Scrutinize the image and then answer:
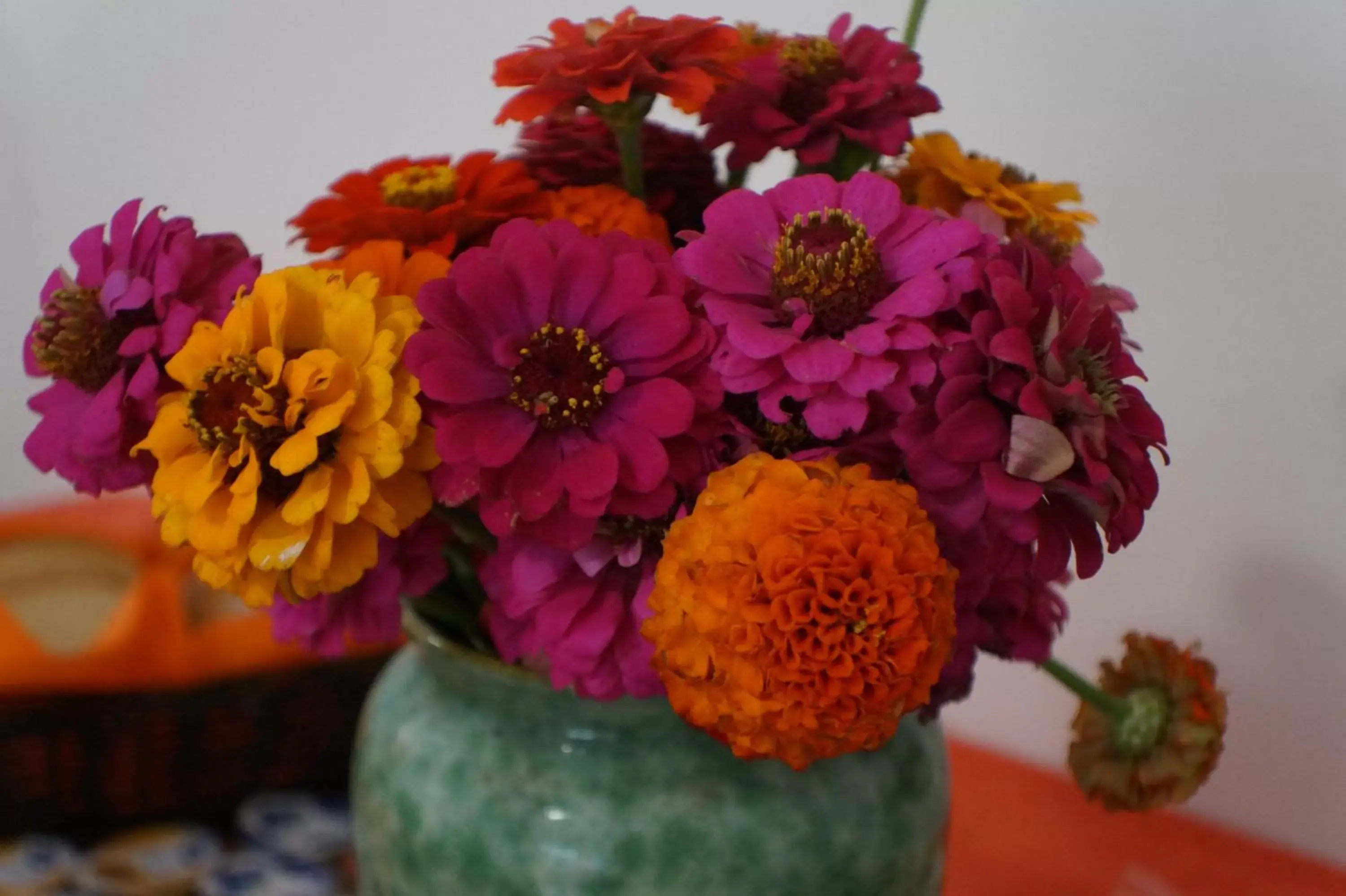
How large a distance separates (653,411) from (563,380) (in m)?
0.03

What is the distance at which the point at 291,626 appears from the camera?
→ 0.46 m

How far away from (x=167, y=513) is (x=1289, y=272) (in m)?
0.63

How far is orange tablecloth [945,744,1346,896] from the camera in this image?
2.24 feet

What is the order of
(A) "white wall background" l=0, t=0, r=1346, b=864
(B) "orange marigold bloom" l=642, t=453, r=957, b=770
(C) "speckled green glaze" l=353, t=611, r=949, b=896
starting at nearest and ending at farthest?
(B) "orange marigold bloom" l=642, t=453, r=957, b=770 → (C) "speckled green glaze" l=353, t=611, r=949, b=896 → (A) "white wall background" l=0, t=0, r=1346, b=864

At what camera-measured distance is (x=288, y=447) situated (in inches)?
12.7

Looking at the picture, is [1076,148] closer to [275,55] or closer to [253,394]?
[253,394]

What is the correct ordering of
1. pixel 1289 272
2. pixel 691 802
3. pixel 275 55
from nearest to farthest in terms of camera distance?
1. pixel 691 802
2. pixel 1289 272
3. pixel 275 55

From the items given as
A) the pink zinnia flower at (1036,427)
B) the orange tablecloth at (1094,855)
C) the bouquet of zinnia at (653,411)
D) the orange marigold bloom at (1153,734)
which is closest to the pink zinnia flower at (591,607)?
the bouquet of zinnia at (653,411)

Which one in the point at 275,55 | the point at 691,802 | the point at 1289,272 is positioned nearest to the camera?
the point at 691,802

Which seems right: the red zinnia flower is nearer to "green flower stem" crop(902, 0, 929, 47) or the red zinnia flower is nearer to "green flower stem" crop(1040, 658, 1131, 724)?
"green flower stem" crop(902, 0, 929, 47)

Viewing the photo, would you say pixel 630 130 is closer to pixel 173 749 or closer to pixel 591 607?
pixel 591 607

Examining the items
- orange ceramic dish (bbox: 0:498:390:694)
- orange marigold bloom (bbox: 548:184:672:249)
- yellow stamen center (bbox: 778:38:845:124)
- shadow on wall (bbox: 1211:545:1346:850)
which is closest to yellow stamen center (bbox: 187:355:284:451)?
orange marigold bloom (bbox: 548:184:672:249)

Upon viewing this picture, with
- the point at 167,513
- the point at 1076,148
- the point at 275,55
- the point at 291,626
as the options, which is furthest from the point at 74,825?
the point at 1076,148

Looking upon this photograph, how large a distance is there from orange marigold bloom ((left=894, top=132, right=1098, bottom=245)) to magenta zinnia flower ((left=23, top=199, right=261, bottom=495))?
256 mm
